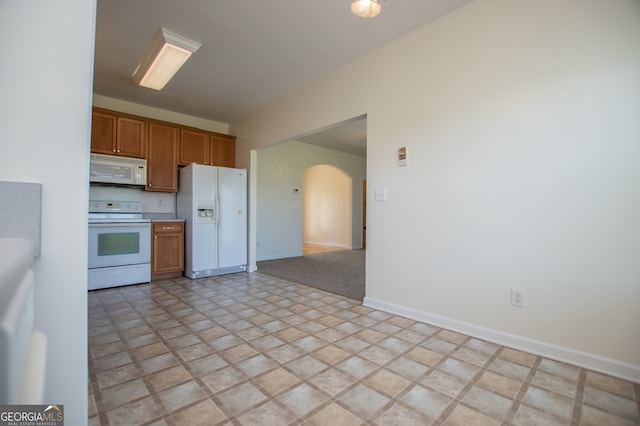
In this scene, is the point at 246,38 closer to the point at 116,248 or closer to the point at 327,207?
the point at 116,248

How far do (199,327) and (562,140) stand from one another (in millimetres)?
2988

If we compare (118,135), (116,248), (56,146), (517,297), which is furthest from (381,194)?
(118,135)

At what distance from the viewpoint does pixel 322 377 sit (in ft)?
5.52

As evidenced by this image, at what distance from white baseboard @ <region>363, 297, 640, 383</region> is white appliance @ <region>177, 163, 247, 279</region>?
9.10ft

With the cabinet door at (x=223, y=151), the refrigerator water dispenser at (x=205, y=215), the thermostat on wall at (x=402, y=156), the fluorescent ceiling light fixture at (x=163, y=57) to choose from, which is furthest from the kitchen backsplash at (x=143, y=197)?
the thermostat on wall at (x=402, y=156)

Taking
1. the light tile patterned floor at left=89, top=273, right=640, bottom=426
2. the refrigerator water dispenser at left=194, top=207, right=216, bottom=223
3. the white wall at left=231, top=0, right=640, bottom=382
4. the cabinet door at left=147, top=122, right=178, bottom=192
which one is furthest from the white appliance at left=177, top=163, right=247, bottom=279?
the white wall at left=231, top=0, right=640, bottom=382

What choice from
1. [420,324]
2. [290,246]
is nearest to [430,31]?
[420,324]

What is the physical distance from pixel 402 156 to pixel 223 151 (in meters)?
3.31

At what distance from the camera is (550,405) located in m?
1.45

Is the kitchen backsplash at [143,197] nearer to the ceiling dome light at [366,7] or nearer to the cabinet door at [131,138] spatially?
the cabinet door at [131,138]

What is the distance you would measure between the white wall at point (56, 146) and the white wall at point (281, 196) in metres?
5.00

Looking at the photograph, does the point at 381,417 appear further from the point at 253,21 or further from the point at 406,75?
the point at 253,21

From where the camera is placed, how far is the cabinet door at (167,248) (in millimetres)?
4012

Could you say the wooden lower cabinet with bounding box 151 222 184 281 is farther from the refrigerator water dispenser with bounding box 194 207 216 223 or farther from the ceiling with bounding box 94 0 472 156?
the ceiling with bounding box 94 0 472 156
